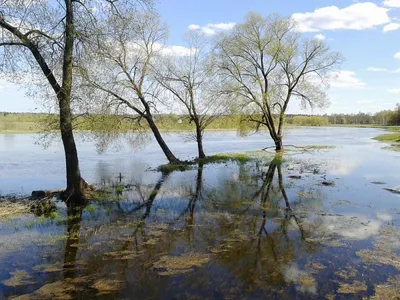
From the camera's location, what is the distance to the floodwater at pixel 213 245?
6.46 m

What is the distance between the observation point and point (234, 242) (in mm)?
8789

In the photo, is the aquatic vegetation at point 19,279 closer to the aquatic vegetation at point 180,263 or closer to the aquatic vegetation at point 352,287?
the aquatic vegetation at point 180,263

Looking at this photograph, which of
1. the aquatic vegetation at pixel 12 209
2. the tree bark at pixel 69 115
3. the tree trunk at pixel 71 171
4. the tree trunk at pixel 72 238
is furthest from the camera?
the tree trunk at pixel 71 171

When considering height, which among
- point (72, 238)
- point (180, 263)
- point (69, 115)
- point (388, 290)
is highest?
point (69, 115)

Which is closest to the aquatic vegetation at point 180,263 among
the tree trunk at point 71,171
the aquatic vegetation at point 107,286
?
the aquatic vegetation at point 107,286

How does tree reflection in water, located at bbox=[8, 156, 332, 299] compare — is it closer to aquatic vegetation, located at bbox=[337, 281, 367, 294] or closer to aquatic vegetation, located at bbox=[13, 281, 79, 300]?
aquatic vegetation, located at bbox=[13, 281, 79, 300]

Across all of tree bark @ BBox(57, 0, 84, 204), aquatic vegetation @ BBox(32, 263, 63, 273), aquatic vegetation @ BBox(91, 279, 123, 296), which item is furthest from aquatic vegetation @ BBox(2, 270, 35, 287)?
tree bark @ BBox(57, 0, 84, 204)

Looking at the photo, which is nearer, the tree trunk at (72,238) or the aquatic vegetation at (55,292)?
the aquatic vegetation at (55,292)

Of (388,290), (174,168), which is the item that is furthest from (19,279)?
(174,168)

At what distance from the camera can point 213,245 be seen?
28.3 ft

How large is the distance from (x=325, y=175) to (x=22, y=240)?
15652mm

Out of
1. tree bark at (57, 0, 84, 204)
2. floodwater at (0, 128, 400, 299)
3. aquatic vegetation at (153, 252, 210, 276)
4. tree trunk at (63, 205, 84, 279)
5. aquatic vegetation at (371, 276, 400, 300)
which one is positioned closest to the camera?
aquatic vegetation at (371, 276, 400, 300)

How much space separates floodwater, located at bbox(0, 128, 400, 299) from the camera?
6.46 metres

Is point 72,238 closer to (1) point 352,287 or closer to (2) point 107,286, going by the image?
(2) point 107,286
